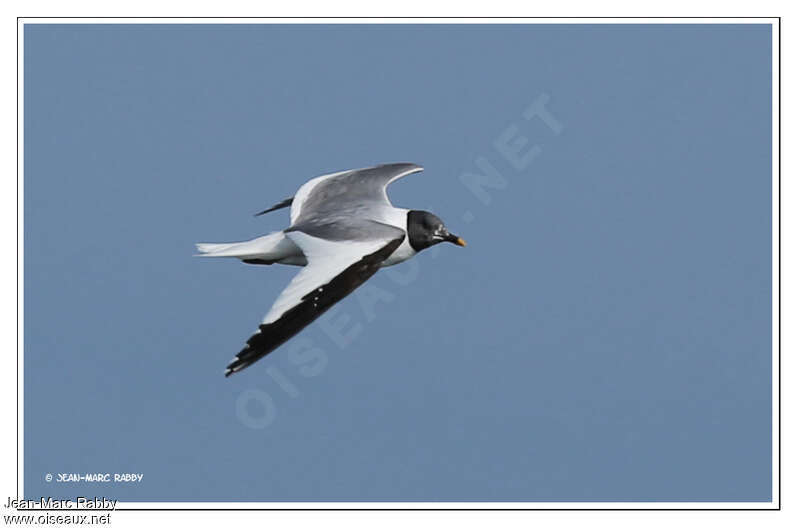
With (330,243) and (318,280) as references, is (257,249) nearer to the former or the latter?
(330,243)

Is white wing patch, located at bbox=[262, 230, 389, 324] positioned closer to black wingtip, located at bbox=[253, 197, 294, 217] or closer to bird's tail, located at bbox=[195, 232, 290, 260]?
bird's tail, located at bbox=[195, 232, 290, 260]

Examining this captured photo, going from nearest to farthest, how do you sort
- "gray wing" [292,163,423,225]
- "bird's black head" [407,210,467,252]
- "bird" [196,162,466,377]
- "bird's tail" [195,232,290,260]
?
"bird" [196,162,466,377] → "bird's tail" [195,232,290,260] → "bird's black head" [407,210,467,252] → "gray wing" [292,163,423,225]

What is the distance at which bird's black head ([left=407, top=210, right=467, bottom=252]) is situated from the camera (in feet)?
24.4

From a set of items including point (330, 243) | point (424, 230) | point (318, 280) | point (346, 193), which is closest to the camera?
point (318, 280)

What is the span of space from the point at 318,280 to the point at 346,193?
2183 millimetres

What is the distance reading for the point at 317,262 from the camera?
20.3 feet

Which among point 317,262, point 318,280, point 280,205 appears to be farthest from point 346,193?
point 318,280

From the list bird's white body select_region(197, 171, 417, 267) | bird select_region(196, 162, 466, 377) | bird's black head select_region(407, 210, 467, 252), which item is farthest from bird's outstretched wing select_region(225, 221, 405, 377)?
bird's black head select_region(407, 210, 467, 252)

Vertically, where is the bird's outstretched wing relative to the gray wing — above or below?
below

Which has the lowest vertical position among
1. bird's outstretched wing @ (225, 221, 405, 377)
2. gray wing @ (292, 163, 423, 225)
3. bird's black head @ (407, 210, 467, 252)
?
bird's outstretched wing @ (225, 221, 405, 377)

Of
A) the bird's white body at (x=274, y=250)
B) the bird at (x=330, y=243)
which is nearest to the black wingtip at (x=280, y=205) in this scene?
the bird at (x=330, y=243)
